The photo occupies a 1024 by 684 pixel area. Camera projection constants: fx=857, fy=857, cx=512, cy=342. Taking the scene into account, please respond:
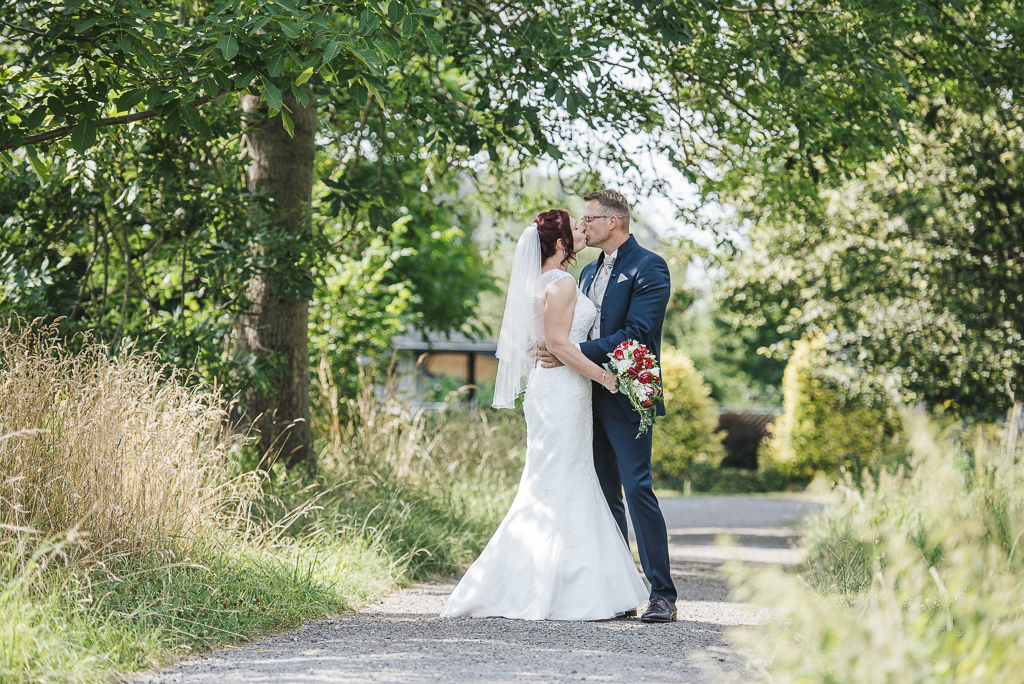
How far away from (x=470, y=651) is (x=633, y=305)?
203 cm

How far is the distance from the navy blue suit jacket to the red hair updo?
11.5 inches

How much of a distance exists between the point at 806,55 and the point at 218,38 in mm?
4113

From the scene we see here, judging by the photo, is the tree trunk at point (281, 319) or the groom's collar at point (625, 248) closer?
the groom's collar at point (625, 248)

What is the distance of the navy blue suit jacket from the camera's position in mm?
4691

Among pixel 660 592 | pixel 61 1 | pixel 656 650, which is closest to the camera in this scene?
pixel 656 650

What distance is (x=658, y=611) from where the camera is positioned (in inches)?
177

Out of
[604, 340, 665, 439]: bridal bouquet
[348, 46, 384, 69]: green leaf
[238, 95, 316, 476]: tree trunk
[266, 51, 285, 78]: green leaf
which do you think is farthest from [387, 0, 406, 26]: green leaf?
[238, 95, 316, 476]: tree trunk

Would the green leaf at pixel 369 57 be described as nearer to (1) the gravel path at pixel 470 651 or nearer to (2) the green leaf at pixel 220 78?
(2) the green leaf at pixel 220 78

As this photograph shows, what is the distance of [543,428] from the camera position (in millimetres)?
4805

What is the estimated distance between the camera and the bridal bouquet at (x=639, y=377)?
4.50 m

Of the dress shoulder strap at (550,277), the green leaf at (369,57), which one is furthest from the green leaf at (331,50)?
the dress shoulder strap at (550,277)

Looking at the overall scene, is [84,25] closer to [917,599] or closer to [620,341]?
[620,341]

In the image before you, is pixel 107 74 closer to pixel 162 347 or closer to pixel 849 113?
pixel 162 347

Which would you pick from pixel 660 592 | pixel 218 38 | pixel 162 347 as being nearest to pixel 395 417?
pixel 162 347
